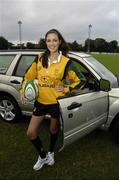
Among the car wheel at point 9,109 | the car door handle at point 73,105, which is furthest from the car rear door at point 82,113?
the car wheel at point 9,109

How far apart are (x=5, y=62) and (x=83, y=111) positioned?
9.04 ft

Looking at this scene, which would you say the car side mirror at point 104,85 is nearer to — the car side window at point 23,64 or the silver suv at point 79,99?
the silver suv at point 79,99

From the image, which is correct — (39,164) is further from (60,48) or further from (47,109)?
(60,48)

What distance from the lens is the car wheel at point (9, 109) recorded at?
232 inches

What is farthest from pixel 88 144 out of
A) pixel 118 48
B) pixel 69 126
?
pixel 118 48

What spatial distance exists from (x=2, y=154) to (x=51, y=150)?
37.1 inches

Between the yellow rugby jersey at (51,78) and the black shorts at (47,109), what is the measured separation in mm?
57

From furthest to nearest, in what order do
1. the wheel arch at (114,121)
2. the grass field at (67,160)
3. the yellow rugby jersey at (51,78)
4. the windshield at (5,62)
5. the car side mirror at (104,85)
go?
the windshield at (5,62) → the wheel arch at (114,121) → the car side mirror at (104,85) → the grass field at (67,160) → the yellow rugby jersey at (51,78)

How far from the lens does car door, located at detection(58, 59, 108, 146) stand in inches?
146

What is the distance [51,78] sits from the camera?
3555 mm

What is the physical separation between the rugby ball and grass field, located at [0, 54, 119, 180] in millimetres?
1157

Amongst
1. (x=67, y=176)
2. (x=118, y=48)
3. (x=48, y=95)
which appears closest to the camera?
(x=48, y=95)

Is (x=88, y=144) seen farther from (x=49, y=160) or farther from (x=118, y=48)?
(x=118, y=48)

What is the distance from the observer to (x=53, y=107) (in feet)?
12.2
